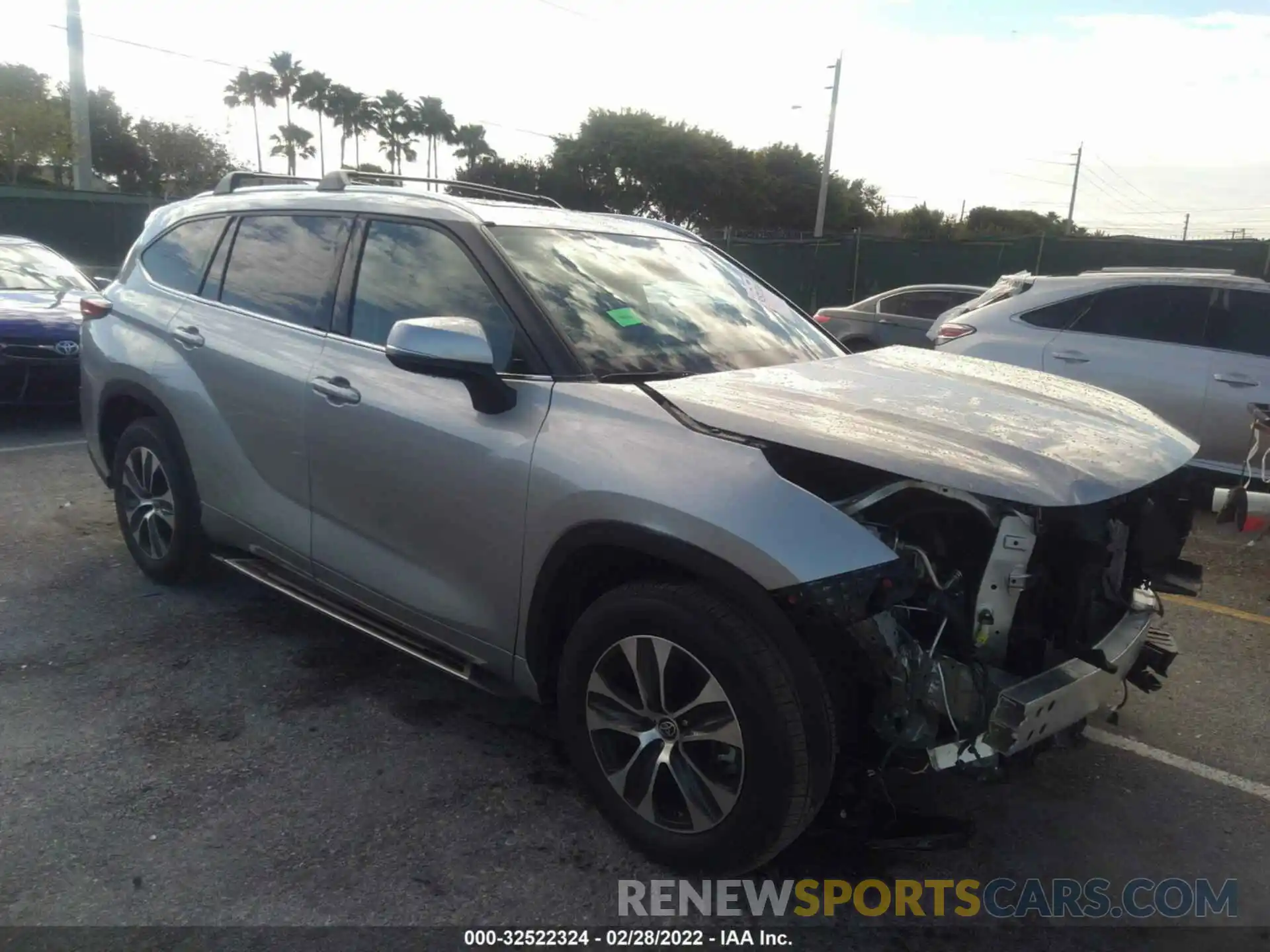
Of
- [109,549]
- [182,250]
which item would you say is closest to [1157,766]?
A: [182,250]

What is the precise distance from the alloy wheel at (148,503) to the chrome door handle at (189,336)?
566mm

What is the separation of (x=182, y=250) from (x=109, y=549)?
5.72 ft

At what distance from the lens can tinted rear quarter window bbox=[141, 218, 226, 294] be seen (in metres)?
4.34

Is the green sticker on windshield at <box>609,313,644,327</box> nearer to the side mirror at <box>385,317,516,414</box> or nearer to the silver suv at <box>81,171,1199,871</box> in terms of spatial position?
the silver suv at <box>81,171,1199,871</box>

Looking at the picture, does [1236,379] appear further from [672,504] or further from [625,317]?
[672,504]

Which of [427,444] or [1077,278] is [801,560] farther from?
[1077,278]

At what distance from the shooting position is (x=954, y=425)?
103 inches

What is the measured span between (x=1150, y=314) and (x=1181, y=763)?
14.1ft

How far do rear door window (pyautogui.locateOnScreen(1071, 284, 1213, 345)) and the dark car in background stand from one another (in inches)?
182

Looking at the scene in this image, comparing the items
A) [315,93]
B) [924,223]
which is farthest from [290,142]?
[924,223]

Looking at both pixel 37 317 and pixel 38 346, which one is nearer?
pixel 38 346

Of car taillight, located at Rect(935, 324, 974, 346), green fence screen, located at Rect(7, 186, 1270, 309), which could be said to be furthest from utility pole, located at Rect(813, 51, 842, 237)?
car taillight, located at Rect(935, 324, 974, 346)

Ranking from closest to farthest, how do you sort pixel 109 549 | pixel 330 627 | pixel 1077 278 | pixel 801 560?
pixel 801 560 → pixel 330 627 → pixel 109 549 → pixel 1077 278

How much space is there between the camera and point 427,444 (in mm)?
3062
